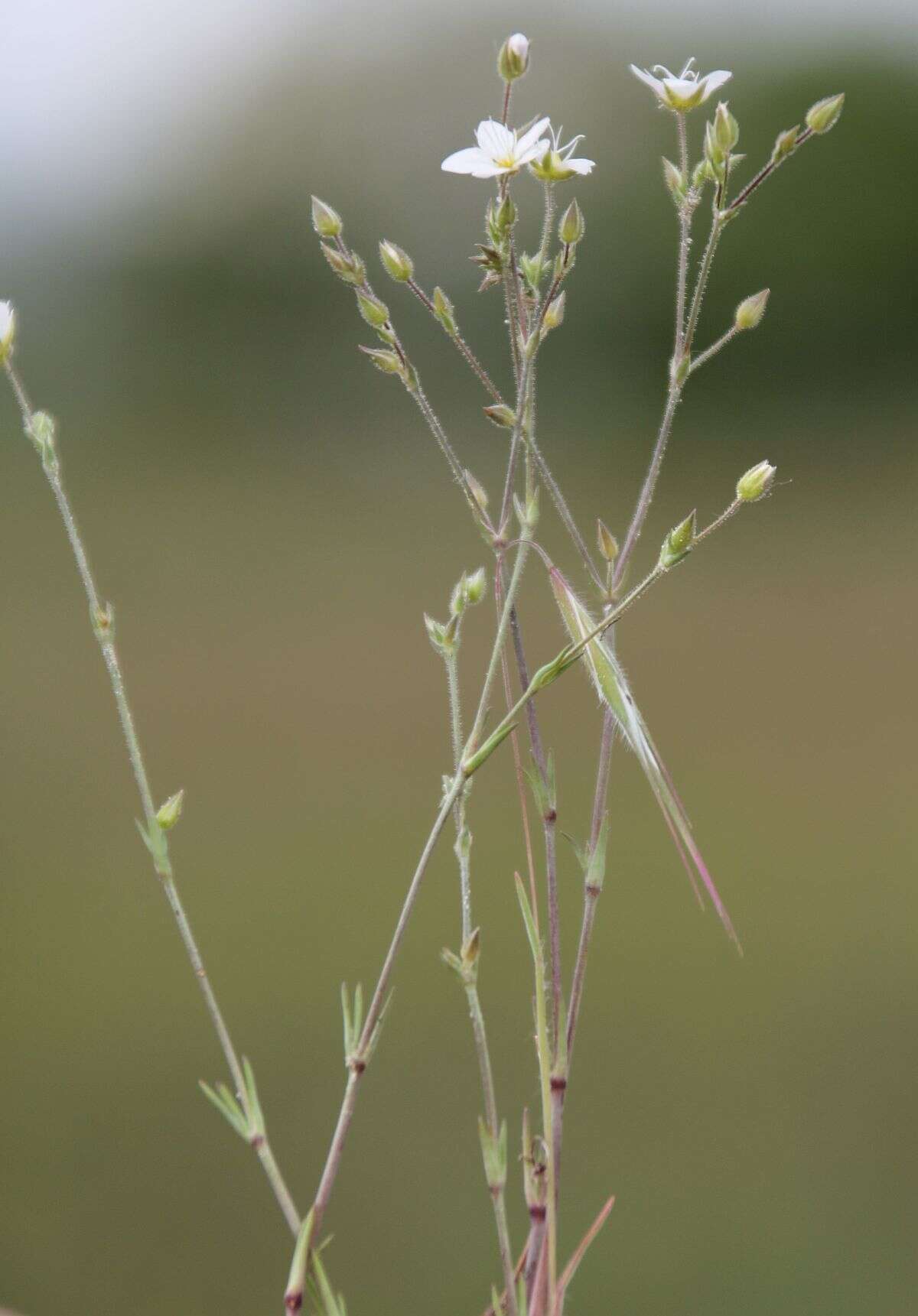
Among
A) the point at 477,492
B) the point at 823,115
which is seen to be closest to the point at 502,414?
the point at 477,492

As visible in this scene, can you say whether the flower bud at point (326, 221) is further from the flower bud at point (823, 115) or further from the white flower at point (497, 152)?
the flower bud at point (823, 115)

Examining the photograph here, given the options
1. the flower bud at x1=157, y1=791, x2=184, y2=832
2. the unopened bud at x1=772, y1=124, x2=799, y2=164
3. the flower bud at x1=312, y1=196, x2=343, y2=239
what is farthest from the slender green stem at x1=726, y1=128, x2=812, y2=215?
the flower bud at x1=157, y1=791, x2=184, y2=832

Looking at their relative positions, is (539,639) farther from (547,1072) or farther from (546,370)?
(547,1072)

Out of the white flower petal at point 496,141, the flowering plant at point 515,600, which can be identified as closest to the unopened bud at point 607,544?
the flowering plant at point 515,600

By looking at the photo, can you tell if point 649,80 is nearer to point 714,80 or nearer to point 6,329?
point 714,80

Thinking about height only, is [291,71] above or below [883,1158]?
above

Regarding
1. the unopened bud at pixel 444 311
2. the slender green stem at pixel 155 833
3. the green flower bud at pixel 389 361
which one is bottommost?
the slender green stem at pixel 155 833

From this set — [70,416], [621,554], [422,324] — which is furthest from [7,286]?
[621,554]
